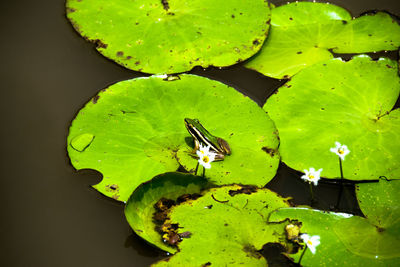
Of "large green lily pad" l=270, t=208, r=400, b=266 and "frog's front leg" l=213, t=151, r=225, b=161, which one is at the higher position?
"frog's front leg" l=213, t=151, r=225, b=161

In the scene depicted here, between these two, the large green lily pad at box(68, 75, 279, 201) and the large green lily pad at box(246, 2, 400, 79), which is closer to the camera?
the large green lily pad at box(68, 75, 279, 201)

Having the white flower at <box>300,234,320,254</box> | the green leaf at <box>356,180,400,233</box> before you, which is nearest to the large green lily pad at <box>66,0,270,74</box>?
the green leaf at <box>356,180,400,233</box>

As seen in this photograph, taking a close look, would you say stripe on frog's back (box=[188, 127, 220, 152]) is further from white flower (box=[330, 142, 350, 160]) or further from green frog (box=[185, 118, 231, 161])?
white flower (box=[330, 142, 350, 160])

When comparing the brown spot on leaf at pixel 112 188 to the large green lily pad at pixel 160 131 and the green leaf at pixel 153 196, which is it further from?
the green leaf at pixel 153 196

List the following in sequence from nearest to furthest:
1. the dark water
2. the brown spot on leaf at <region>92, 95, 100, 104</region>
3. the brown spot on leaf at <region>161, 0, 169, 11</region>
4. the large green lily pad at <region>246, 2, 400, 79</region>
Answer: the dark water → the brown spot on leaf at <region>92, 95, 100, 104</region> → the large green lily pad at <region>246, 2, 400, 79</region> → the brown spot on leaf at <region>161, 0, 169, 11</region>

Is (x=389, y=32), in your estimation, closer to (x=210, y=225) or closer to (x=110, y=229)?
(x=210, y=225)

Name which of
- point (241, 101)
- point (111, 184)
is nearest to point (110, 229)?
point (111, 184)

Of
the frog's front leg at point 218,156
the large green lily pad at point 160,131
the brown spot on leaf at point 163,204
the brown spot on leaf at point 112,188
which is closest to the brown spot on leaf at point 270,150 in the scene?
the large green lily pad at point 160,131
